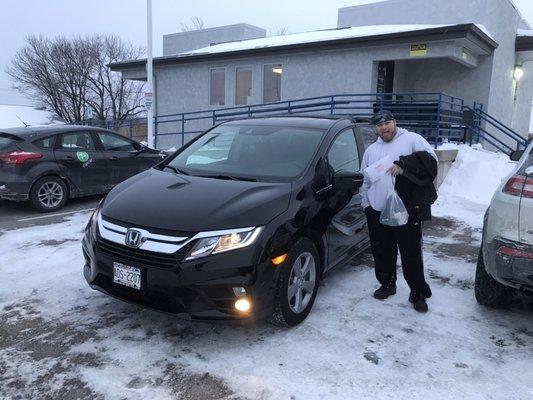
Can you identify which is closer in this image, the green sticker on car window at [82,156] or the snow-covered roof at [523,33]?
the green sticker on car window at [82,156]

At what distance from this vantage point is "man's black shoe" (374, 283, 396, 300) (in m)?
4.37

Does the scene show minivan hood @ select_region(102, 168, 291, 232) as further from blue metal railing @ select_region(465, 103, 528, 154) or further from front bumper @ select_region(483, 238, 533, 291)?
blue metal railing @ select_region(465, 103, 528, 154)

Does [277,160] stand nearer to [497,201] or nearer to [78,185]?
[497,201]

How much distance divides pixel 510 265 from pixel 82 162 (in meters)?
6.83

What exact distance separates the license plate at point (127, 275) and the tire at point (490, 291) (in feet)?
9.08

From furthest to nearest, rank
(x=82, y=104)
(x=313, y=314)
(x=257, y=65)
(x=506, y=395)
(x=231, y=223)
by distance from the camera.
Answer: (x=82, y=104) → (x=257, y=65) → (x=313, y=314) → (x=231, y=223) → (x=506, y=395)

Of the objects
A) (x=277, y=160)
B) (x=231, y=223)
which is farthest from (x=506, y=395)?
(x=277, y=160)

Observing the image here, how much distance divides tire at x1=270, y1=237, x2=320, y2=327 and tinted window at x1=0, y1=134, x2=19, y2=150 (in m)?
5.70

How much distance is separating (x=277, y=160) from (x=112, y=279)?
1.70 m

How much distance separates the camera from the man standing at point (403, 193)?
3.86 meters

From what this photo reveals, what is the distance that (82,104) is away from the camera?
3578cm

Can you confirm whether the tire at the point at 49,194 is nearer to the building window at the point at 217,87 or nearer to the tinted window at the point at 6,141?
the tinted window at the point at 6,141

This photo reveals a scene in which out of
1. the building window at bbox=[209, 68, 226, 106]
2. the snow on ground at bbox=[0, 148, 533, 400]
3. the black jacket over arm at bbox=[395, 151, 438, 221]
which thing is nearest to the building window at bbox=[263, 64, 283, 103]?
the building window at bbox=[209, 68, 226, 106]

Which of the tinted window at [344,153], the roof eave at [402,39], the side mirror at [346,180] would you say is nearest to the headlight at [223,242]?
the side mirror at [346,180]
